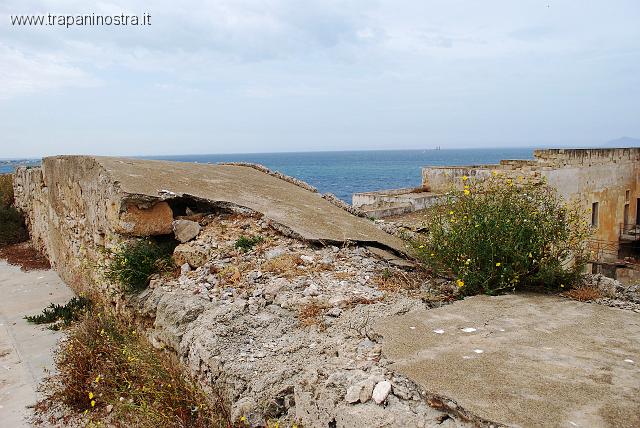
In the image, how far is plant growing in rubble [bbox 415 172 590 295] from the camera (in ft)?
13.5

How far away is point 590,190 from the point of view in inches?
613

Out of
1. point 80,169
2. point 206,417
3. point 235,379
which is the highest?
point 80,169

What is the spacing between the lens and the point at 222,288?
4535mm

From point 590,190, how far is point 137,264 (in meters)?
14.8

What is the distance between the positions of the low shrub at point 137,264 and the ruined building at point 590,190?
7.96m

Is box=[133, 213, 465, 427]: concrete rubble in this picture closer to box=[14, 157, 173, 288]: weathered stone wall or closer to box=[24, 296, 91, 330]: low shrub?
box=[14, 157, 173, 288]: weathered stone wall

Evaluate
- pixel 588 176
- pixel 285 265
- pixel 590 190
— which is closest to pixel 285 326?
pixel 285 265

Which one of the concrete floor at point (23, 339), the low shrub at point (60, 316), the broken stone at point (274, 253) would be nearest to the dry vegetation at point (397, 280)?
the broken stone at point (274, 253)

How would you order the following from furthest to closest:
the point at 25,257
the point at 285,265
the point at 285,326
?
the point at 25,257 < the point at 285,265 < the point at 285,326

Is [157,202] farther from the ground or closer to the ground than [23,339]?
farther from the ground

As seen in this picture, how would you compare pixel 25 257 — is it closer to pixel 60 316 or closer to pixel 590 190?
pixel 60 316

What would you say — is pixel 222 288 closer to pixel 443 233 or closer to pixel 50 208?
pixel 443 233

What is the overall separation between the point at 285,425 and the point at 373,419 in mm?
706

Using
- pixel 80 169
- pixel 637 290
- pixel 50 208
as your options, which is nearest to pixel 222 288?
pixel 637 290
